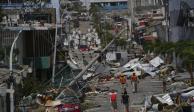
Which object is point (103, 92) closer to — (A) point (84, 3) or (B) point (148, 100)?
(B) point (148, 100)

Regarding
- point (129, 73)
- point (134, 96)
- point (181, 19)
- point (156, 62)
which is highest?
point (181, 19)

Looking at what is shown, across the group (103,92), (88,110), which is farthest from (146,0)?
(88,110)

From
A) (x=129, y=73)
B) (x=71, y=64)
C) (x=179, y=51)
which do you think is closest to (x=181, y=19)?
(x=129, y=73)

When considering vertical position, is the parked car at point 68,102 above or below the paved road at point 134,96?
above

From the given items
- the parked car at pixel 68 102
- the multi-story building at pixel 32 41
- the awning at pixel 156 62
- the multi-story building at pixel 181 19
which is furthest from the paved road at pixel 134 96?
the awning at pixel 156 62

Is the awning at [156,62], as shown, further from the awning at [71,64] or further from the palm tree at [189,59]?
the palm tree at [189,59]

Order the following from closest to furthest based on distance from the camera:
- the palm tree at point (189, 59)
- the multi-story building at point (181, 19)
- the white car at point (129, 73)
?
Answer: the palm tree at point (189, 59) < the multi-story building at point (181, 19) < the white car at point (129, 73)

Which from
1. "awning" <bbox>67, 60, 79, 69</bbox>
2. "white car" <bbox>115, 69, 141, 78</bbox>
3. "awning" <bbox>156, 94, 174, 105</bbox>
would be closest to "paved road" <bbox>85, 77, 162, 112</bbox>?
"awning" <bbox>156, 94, 174, 105</bbox>

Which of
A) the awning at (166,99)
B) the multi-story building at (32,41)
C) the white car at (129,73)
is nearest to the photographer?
the awning at (166,99)

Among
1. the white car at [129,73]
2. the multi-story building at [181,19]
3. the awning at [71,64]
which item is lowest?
the white car at [129,73]

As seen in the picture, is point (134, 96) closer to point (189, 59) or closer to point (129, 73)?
point (189, 59)

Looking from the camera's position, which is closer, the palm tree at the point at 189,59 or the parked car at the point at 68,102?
the parked car at the point at 68,102
